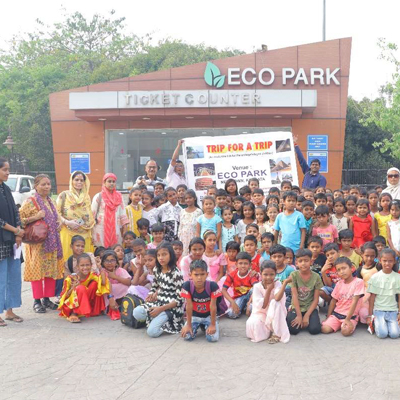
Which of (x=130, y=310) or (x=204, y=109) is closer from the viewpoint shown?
(x=130, y=310)

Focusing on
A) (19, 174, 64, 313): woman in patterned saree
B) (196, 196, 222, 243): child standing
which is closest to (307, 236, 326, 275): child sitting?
(196, 196, 222, 243): child standing

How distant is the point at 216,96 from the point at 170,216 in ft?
24.2

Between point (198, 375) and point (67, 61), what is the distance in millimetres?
41399

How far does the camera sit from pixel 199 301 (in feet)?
17.2

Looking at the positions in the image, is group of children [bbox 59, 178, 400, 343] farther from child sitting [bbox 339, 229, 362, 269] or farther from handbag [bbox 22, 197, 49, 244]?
handbag [bbox 22, 197, 49, 244]

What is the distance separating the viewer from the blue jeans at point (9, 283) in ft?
18.7

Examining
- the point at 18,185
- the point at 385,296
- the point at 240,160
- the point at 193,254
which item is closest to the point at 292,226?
the point at 193,254

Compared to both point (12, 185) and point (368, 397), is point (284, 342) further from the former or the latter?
point (12, 185)

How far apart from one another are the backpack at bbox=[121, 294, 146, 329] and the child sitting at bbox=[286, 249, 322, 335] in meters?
1.62

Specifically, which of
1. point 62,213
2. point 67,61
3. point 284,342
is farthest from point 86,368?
point 67,61

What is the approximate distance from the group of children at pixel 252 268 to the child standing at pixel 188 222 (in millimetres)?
15

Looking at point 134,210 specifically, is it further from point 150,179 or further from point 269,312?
point 269,312

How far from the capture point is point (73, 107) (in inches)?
565

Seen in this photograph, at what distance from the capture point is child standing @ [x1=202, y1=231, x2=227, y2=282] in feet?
20.8
